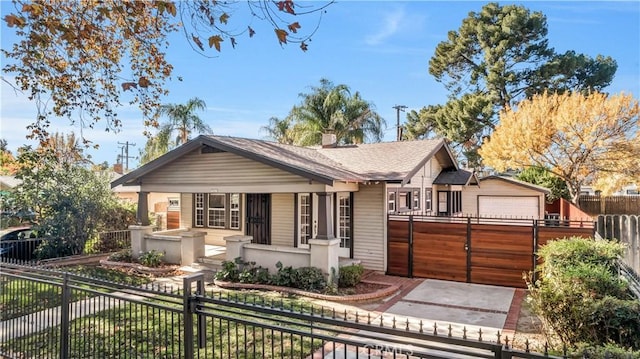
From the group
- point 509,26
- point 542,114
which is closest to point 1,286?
point 542,114

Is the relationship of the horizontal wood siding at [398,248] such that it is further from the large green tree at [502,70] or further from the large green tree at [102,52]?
the large green tree at [502,70]

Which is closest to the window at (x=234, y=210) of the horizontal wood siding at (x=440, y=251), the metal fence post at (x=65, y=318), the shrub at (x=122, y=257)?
the shrub at (x=122, y=257)

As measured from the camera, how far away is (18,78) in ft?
21.6

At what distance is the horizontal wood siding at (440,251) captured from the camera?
10.9m

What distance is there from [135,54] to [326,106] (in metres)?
20.8

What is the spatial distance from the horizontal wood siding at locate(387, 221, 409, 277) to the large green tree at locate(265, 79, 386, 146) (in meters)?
15.9

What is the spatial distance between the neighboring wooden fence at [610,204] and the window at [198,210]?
2268 cm

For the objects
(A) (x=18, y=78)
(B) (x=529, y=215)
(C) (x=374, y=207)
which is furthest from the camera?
(B) (x=529, y=215)

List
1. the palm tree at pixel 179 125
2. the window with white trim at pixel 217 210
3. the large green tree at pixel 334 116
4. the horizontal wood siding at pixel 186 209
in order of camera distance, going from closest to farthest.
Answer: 1. the window with white trim at pixel 217 210
2. the horizontal wood siding at pixel 186 209
3. the palm tree at pixel 179 125
4. the large green tree at pixel 334 116

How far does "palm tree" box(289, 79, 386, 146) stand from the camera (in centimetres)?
2769

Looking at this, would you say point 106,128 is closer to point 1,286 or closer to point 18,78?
point 18,78

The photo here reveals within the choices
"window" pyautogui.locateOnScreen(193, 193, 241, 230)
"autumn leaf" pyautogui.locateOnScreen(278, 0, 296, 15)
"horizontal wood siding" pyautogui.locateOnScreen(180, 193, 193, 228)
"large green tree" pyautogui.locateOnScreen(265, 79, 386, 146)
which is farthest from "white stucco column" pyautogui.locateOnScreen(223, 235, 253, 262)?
"large green tree" pyautogui.locateOnScreen(265, 79, 386, 146)

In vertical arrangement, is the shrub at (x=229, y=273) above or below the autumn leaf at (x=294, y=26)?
below

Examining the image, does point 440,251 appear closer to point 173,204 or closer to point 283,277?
point 283,277
